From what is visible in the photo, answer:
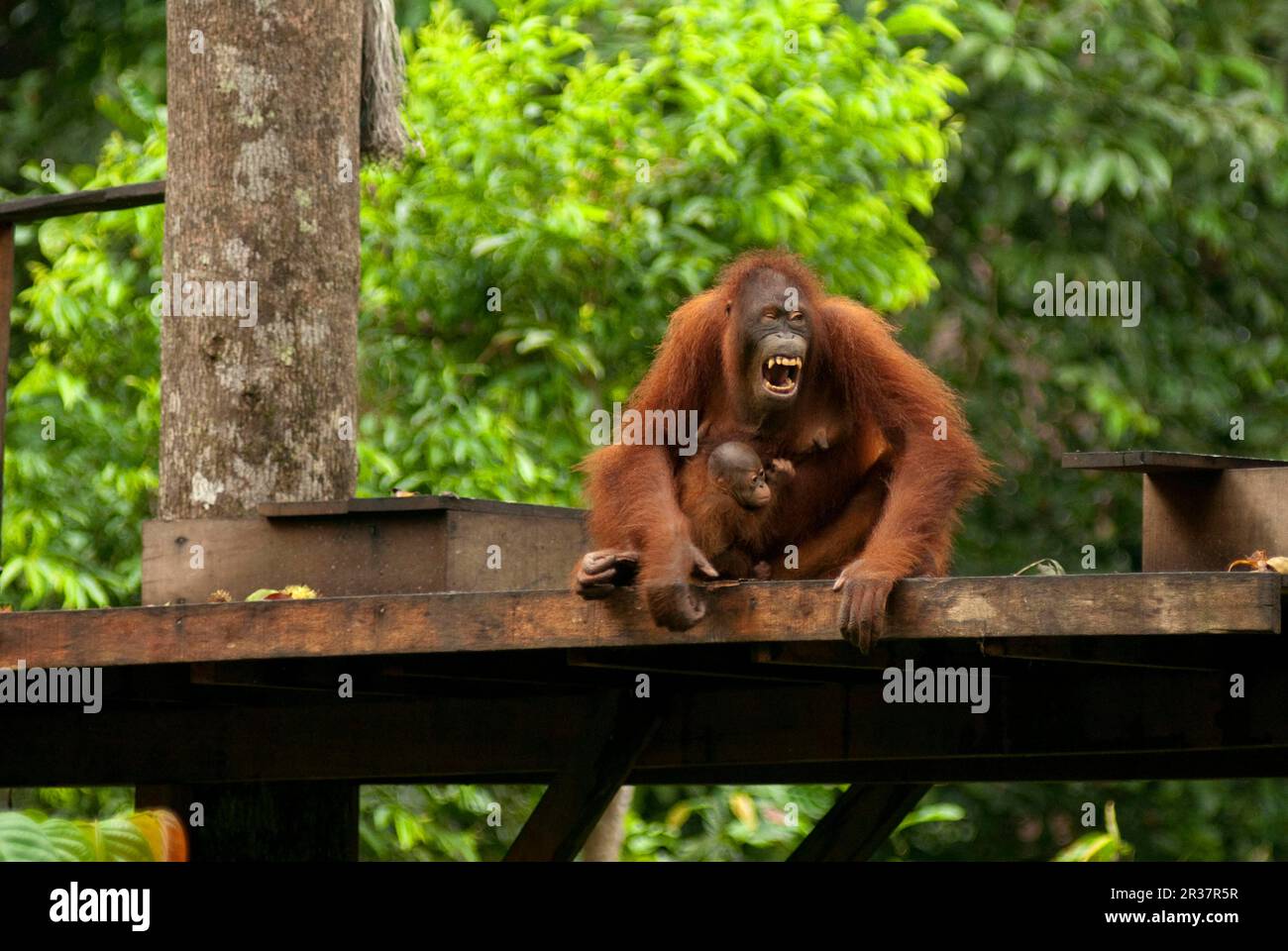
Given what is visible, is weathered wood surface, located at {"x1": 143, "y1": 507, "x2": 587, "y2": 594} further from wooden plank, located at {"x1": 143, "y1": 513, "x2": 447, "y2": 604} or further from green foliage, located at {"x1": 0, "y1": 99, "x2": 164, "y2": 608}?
green foliage, located at {"x1": 0, "y1": 99, "x2": 164, "y2": 608}

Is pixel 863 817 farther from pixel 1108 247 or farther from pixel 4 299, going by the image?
pixel 1108 247

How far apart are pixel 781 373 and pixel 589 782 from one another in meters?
1.06

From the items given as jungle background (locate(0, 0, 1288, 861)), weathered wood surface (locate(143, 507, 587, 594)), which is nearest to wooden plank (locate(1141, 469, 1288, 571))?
weathered wood surface (locate(143, 507, 587, 594))

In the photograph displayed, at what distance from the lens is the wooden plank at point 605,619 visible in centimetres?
360

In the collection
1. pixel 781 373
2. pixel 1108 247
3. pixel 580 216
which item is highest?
pixel 1108 247

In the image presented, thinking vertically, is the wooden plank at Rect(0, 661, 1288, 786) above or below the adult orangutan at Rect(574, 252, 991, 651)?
below

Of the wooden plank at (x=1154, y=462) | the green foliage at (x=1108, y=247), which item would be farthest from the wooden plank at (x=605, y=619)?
the green foliage at (x=1108, y=247)

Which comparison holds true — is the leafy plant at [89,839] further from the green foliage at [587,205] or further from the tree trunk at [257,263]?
the green foliage at [587,205]

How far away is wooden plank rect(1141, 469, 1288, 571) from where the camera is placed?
4.12 m

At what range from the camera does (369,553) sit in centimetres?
505

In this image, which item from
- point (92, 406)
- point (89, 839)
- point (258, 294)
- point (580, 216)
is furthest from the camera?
point (92, 406)

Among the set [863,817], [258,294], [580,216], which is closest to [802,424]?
[863,817]

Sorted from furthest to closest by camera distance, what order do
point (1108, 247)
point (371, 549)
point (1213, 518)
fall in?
point (1108, 247)
point (371, 549)
point (1213, 518)

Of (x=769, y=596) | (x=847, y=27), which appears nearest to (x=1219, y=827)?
(x=847, y=27)
